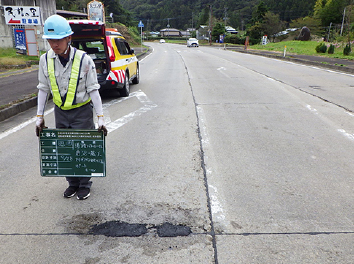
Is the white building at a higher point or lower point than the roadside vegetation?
higher

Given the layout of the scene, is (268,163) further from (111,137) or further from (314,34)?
(314,34)

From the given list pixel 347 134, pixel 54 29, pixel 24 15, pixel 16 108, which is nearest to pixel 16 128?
pixel 16 108

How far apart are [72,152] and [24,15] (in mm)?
17825

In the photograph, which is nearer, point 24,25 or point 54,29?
point 54,29

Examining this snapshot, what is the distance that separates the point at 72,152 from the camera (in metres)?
3.45

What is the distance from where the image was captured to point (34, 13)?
17969 mm

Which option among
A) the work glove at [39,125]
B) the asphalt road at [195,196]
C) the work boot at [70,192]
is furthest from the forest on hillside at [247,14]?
the work glove at [39,125]

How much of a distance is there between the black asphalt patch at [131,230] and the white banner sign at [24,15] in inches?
710

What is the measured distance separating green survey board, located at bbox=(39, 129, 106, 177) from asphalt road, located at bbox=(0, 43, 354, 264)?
37 cm

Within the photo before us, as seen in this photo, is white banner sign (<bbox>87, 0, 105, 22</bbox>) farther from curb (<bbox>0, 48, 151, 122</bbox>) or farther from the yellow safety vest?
the yellow safety vest

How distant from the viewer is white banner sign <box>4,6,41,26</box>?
58.7ft

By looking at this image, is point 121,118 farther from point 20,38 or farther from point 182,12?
point 182,12

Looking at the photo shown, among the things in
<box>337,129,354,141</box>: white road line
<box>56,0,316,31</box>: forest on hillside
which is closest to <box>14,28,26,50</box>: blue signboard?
<box>337,129,354,141</box>: white road line

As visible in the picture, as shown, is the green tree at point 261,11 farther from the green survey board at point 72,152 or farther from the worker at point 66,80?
the green survey board at point 72,152
